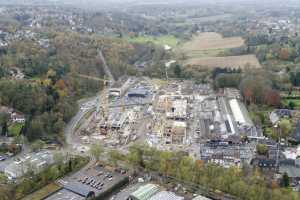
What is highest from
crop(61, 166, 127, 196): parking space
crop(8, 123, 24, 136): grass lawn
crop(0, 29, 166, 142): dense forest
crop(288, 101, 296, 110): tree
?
crop(0, 29, 166, 142): dense forest

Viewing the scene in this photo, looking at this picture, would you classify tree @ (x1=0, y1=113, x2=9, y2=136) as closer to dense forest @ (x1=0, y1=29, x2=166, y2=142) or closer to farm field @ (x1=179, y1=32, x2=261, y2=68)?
dense forest @ (x1=0, y1=29, x2=166, y2=142)

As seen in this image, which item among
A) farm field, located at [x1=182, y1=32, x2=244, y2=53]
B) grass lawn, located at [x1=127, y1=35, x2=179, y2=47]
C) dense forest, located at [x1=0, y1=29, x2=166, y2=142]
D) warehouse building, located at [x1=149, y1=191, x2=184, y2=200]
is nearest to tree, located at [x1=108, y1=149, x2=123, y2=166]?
warehouse building, located at [x1=149, y1=191, x2=184, y2=200]

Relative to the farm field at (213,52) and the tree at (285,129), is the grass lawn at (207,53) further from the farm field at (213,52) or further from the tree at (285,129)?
the tree at (285,129)

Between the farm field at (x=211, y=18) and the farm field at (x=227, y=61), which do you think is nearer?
the farm field at (x=227, y=61)

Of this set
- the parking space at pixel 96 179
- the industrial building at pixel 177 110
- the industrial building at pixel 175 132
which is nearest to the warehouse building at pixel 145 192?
the parking space at pixel 96 179

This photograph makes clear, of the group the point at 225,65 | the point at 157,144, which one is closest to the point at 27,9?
the point at 225,65

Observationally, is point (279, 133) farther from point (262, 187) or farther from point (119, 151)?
point (119, 151)

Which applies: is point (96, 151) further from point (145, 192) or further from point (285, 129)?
point (285, 129)

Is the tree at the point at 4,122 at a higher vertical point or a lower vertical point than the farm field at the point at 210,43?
lower
